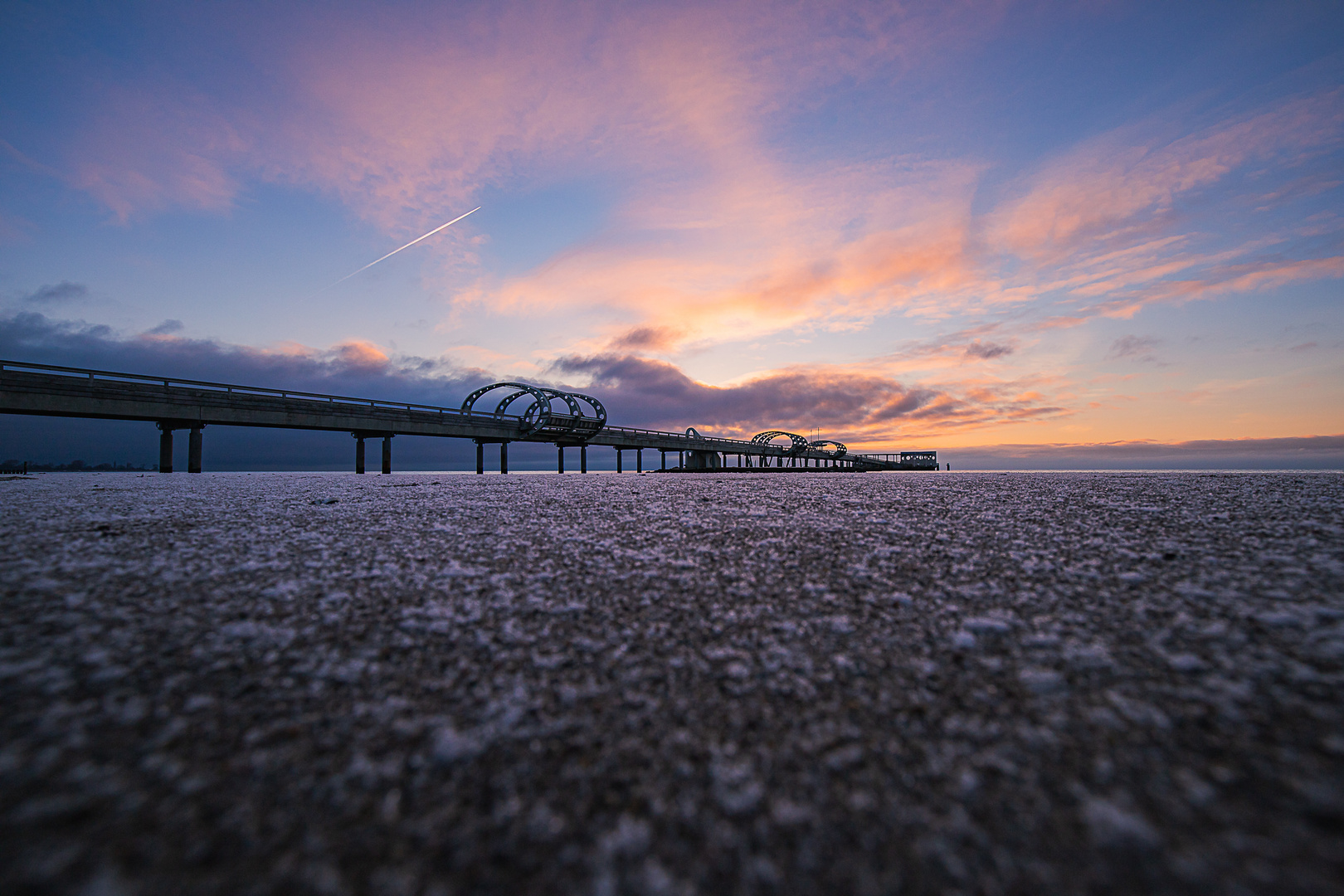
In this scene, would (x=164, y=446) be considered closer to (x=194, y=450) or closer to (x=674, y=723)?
(x=194, y=450)

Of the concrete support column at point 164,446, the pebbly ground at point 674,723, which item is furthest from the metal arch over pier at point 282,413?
the pebbly ground at point 674,723

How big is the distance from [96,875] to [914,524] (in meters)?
5.25

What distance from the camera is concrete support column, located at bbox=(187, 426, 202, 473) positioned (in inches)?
1036

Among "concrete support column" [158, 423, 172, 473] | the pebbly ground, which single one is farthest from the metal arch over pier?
the pebbly ground

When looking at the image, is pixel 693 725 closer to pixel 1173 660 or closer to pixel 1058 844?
pixel 1058 844

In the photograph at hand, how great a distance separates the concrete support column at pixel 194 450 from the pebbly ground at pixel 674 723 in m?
31.2

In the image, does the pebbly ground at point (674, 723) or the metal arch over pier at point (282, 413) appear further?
the metal arch over pier at point (282, 413)

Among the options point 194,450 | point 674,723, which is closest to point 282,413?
point 194,450

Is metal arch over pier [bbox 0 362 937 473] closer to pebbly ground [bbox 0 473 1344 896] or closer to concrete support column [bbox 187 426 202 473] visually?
concrete support column [bbox 187 426 202 473]

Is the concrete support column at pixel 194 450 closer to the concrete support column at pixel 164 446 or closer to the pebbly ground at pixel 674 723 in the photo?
the concrete support column at pixel 164 446

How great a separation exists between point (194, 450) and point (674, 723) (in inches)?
1433

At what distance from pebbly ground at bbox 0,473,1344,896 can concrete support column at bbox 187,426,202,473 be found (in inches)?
1229

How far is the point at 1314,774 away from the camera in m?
1.37

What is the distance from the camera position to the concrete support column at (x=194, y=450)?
26.3m
